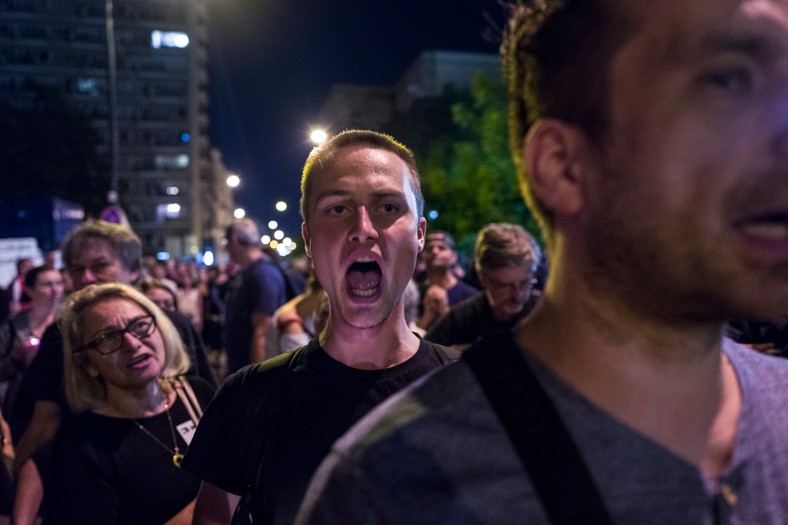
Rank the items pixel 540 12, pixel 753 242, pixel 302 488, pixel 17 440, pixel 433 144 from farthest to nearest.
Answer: pixel 433 144 < pixel 17 440 < pixel 302 488 < pixel 540 12 < pixel 753 242

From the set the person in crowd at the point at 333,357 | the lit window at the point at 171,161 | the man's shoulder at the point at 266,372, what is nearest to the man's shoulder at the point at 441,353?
the person in crowd at the point at 333,357

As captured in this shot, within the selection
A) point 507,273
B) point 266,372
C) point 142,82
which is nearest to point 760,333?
point 507,273

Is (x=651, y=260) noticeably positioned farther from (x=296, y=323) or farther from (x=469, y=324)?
(x=296, y=323)

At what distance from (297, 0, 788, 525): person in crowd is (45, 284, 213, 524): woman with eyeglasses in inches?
87.6

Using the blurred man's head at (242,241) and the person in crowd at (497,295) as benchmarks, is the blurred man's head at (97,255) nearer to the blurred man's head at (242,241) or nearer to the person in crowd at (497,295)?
the blurred man's head at (242,241)

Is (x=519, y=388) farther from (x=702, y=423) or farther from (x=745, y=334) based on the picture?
(x=745, y=334)

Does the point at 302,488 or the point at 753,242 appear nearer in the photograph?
the point at 753,242

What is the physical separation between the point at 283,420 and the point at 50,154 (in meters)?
44.1

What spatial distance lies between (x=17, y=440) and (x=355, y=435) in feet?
12.0

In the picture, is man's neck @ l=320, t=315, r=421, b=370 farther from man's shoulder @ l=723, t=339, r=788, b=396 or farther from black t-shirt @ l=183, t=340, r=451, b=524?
man's shoulder @ l=723, t=339, r=788, b=396

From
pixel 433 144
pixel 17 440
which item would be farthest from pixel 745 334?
pixel 433 144

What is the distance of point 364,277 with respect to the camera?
235 centimetres

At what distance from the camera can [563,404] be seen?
1172 millimetres

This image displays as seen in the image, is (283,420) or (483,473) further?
(283,420)
